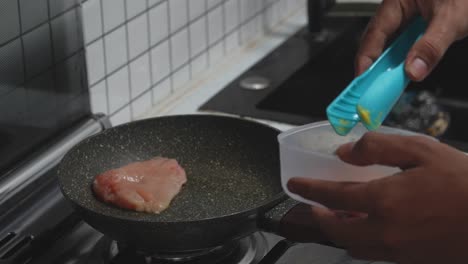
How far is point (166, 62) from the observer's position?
1.60 metres

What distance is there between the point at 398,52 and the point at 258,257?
34 cm

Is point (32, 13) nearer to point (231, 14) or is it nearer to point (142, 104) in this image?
point (142, 104)

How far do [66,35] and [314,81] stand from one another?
0.67 meters

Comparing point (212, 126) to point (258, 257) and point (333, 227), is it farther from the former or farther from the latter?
point (333, 227)

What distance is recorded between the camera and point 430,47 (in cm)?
110

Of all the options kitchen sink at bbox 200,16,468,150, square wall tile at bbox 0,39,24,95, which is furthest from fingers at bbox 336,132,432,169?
kitchen sink at bbox 200,16,468,150

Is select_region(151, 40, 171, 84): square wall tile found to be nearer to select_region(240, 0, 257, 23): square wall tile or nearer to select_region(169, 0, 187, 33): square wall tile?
select_region(169, 0, 187, 33): square wall tile

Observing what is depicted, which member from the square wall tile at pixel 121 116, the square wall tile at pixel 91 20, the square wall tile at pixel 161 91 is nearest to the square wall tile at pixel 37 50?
the square wall tile at pixel 91 20

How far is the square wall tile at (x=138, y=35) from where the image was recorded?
1.48 m

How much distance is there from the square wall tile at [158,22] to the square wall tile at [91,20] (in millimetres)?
153

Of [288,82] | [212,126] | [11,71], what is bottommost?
[288,82]

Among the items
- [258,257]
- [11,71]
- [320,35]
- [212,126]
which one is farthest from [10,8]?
[320,35]

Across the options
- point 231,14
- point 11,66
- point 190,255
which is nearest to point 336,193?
point 190,255

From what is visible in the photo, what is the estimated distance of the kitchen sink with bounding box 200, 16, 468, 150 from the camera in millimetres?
1624
